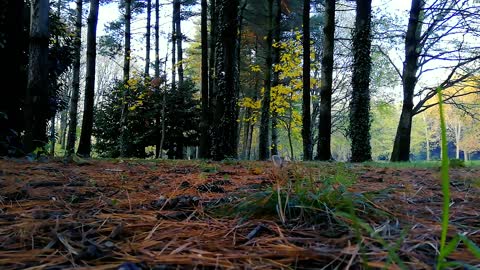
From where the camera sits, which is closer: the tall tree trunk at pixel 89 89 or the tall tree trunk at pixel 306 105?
the tall tree trunk at pixel 89 89

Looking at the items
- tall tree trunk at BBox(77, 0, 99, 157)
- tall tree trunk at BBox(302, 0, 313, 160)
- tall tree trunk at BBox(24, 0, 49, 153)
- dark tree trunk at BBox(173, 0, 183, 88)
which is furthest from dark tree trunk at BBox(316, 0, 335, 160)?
dark tree trunk at BBox(173, 0, 183, 88)

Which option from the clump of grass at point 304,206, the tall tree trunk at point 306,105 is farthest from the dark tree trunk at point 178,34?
the clump of grass at point 304,206

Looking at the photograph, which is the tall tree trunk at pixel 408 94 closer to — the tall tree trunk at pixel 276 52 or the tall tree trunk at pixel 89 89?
the tall tree trunk at pixel 276 52

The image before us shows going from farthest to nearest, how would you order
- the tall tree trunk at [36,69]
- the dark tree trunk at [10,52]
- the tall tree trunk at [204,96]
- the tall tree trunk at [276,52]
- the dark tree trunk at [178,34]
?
1. the dark tree trunk at [178,34]
2. the tall tree trunk at [276,52]
3. the tall tree trunk at [204,96]
4. the dark tree trunk at [10,52]
5. the tall tree trunk at [36,69]

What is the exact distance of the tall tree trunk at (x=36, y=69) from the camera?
4.52 metres

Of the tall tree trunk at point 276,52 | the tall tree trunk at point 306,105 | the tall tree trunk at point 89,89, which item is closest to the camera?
the tall tree trunk at point 89,89

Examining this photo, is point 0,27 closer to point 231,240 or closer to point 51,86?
point 51,86

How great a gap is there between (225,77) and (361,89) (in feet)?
14.8

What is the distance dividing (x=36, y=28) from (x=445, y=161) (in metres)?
5.16

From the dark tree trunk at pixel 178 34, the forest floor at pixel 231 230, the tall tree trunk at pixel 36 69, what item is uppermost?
the dark tree trunk at pixel 178 34

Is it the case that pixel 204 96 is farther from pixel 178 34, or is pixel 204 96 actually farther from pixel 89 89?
pixel 178 34

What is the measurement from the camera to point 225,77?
19.2ft

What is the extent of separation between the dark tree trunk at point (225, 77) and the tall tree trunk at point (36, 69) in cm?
260

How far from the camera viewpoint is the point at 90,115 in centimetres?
885
